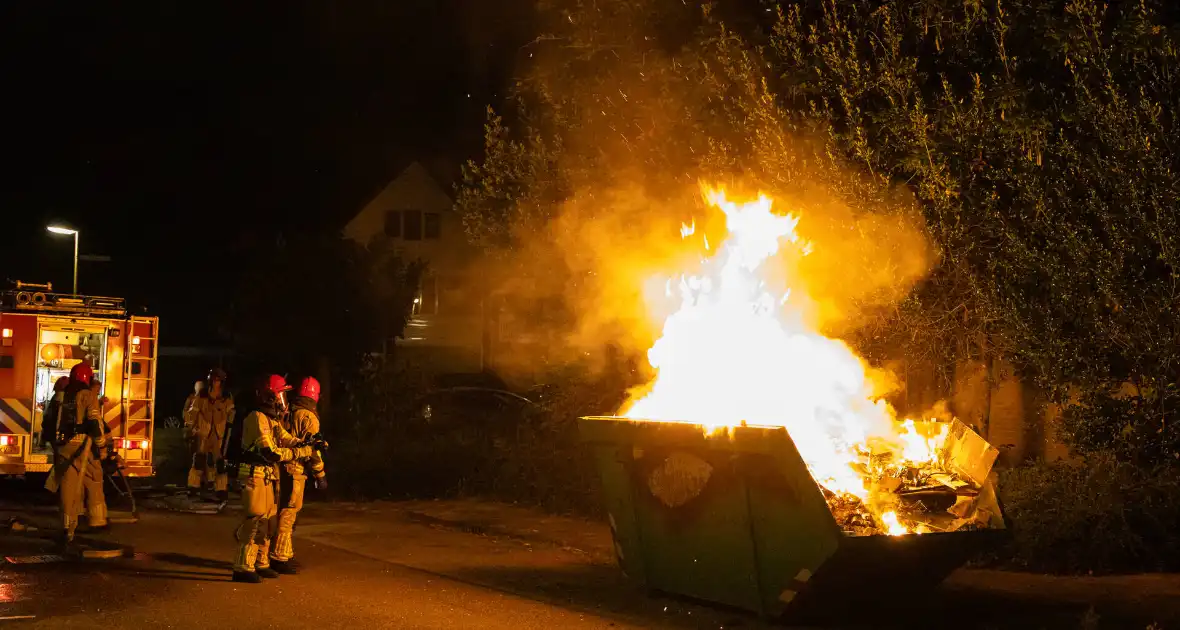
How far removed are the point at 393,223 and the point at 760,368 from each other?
35.3m

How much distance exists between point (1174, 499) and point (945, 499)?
2.85 meters

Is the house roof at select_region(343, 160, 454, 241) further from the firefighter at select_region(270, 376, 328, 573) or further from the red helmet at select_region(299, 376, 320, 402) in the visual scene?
the firefighter at select_region(270, 376, 328, 573)

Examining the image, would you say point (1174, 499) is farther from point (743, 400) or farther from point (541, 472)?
point (541, 472)

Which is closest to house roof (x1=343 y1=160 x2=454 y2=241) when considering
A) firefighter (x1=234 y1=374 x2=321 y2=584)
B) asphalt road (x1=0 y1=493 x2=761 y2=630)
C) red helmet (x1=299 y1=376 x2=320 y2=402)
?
asphalt road (x1=0 y1=493 x2=761 y2=630)

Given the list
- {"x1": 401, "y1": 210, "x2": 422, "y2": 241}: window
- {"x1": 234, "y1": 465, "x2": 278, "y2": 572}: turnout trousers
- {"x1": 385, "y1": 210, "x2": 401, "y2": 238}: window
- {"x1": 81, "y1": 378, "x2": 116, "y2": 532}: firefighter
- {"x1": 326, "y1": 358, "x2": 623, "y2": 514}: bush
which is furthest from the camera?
{"x1": 401, "y1": 210, "x2": 422, "y2": 241}: window

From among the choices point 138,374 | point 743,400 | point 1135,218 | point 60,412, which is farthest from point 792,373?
point 138,374

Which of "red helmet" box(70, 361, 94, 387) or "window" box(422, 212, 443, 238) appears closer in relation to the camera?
"red helmet" box(70, 361, 94, 387)

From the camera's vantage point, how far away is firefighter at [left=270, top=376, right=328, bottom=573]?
10148 millimetres

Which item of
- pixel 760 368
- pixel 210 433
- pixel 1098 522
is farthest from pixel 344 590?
pixel 210 433

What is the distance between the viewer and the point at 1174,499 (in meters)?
9.70

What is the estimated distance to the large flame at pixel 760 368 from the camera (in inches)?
353

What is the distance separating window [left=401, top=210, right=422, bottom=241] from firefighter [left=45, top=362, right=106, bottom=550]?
31.8 m

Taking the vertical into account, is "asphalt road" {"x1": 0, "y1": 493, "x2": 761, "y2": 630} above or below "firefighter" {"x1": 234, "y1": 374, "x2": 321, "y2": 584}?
below

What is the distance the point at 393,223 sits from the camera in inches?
1695
